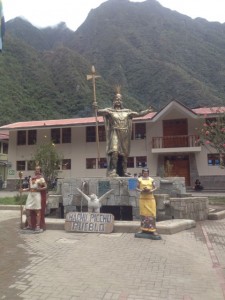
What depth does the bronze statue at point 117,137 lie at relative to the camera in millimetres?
10805

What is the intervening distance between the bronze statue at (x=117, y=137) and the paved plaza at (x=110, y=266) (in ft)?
10.3

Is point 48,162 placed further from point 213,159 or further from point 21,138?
point 213,159

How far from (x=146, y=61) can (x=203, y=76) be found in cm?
1294

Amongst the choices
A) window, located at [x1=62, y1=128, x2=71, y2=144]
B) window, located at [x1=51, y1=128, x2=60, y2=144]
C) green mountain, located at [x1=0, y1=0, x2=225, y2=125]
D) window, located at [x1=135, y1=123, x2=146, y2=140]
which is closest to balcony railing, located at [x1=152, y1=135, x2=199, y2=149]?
window, located at [x1=135, y1=123, x2=146, y2=140]

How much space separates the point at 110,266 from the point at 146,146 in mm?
A: 22264

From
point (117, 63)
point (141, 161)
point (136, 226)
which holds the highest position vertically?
point (117, 63)

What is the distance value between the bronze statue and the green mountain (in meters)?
43.7

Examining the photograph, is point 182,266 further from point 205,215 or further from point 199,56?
point 199,56

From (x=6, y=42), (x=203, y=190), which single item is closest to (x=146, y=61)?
(x=6, y=42)

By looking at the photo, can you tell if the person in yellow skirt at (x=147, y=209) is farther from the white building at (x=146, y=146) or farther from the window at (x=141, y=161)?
the window at (x=141, y=161)

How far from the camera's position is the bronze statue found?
10.8m

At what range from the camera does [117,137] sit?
1086cm

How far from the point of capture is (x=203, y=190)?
24.8 metres

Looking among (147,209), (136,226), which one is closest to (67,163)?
(136,226)
